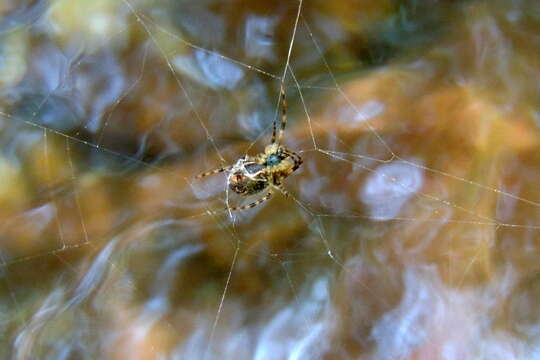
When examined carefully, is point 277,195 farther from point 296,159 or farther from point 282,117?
point 282,117

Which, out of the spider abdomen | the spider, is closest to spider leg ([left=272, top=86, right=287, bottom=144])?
the spider

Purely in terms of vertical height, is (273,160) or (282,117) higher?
(282,117)

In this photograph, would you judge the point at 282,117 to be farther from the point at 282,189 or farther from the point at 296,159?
the point at 282,189

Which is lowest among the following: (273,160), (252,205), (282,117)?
(252,205)

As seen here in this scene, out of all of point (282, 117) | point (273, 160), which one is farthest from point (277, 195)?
point (282, 117)

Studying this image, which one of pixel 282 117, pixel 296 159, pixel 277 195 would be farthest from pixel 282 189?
pixel 282 117

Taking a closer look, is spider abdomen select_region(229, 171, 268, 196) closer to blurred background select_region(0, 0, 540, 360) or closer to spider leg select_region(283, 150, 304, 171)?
blurred background select_region(0, 0, 540, 360)
